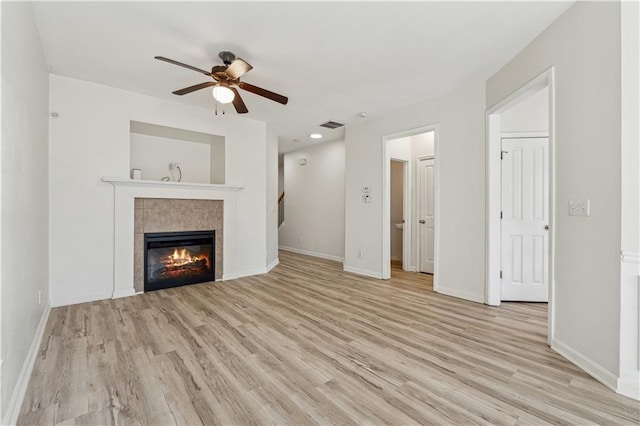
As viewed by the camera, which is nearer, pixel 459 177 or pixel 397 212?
pixel 459 177

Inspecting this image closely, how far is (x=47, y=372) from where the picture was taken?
75.8 inches

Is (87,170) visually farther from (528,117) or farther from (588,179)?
(528,117)

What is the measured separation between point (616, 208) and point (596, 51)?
1.09 metres

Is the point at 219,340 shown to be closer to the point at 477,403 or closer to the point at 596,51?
the point at 477,403

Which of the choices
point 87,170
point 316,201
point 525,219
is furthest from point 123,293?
point 525,219

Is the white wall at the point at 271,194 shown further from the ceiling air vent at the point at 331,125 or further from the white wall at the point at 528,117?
the white wall at the point at 528,117

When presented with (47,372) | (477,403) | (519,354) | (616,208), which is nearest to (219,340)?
→ (47,372)

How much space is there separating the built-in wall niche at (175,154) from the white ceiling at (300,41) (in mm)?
751

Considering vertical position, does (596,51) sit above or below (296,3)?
below

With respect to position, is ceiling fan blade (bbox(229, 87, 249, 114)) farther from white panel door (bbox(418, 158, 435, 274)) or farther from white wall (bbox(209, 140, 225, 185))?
white panel door (bbox(418, 158, 435, 274))

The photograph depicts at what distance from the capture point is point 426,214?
5.32 metres

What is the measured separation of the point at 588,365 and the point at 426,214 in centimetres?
351

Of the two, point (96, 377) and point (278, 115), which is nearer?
point (96, 377)

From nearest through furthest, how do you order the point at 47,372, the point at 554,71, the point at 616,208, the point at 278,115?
the point at 616,208 → the point at 47,372 → the point at 554,71 → the point at 278,115
